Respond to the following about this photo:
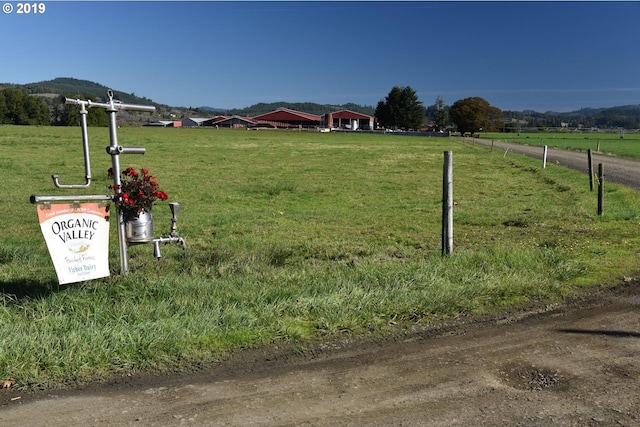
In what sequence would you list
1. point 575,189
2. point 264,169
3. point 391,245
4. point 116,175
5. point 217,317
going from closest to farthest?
1. point 217,317
2. point 116,175
3. point 391,245
4. point 575,189
5. point 264,169

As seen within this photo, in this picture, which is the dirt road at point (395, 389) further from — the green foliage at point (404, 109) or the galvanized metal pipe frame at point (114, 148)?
the green foliage at point (404, 109)

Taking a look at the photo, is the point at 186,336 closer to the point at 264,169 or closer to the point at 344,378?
the point at 344,378

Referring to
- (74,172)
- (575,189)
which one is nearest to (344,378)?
(575,189)

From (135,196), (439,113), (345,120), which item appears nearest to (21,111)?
(345,120)

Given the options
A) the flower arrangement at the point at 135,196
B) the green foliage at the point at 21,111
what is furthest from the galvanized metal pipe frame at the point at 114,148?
the green foliage at the point at 21,111

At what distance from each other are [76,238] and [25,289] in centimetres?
140

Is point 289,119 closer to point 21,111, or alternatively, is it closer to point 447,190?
point 21,111

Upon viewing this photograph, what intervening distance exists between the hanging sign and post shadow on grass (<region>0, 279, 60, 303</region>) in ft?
2.06

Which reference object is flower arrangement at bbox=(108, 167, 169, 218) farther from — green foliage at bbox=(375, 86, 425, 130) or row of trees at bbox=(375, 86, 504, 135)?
green foliage at bbox=(375, 86, 425, 130)

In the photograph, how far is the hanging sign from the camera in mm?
4797

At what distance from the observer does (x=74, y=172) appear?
79.5 ft

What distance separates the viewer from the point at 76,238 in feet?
16.4

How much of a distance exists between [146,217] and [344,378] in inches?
112

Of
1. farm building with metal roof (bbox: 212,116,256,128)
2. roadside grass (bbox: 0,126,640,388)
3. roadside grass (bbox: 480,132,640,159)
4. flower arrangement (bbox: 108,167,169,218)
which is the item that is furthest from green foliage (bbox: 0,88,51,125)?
flower arrangement (bbox: 108,167,169,218)
